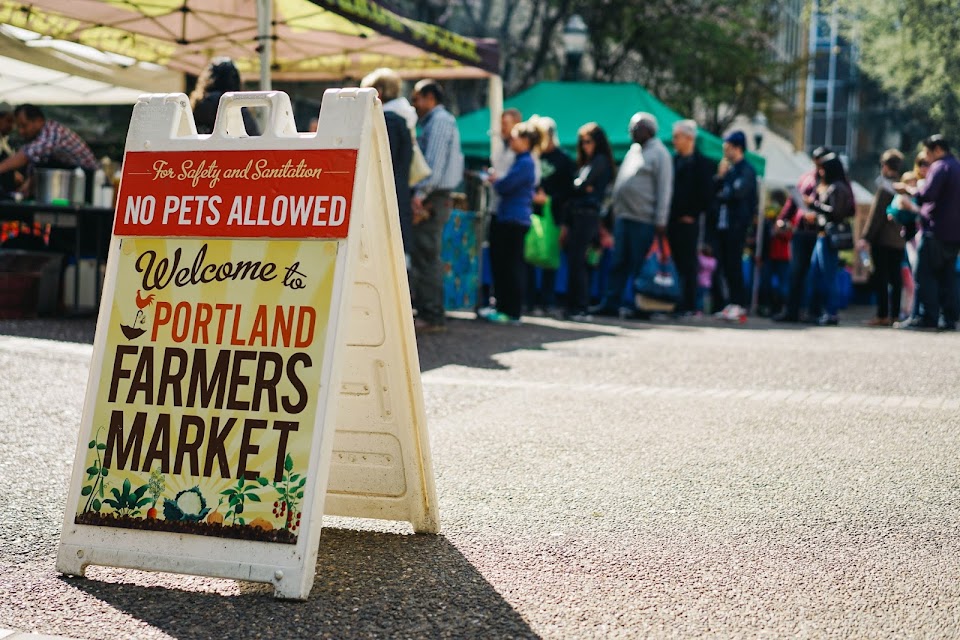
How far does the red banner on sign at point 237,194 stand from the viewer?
3535 millimetres

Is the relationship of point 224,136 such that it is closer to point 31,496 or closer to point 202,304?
point 202,304

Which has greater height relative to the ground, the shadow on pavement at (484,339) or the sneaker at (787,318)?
the sneaker at (787,318)

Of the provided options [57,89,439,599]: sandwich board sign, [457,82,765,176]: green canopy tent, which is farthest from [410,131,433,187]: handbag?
[457,82,765,176]: green canopy tent

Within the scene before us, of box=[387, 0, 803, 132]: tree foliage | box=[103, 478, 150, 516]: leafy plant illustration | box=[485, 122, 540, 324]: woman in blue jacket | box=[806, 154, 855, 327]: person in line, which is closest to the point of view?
box=[103, 478, 150, 516]: leafy plant illustration

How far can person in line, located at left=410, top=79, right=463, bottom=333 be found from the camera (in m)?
10.1

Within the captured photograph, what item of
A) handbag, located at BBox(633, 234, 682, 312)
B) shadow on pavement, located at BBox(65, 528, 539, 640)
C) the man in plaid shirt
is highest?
the man in plaid shirt

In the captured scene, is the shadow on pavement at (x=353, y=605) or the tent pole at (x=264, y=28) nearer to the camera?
the shadow on pavement at (x=353, y=605)

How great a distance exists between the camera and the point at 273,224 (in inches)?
141

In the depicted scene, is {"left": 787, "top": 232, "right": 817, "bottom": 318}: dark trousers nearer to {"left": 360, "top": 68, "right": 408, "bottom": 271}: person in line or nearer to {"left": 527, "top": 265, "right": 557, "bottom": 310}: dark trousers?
{"left": 527, "top": 265, "right": 557, "bottom": 310}: dark trousers

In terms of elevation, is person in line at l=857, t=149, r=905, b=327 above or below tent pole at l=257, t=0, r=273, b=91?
below

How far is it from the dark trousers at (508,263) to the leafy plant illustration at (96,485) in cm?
841

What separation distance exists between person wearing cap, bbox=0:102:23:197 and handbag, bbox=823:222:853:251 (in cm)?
784

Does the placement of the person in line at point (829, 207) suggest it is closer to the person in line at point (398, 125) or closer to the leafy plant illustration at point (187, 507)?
the person in line at point (398, 125)

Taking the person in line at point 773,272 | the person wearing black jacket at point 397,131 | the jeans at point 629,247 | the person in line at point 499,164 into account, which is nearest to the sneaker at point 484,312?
the person in line at point 499,164
